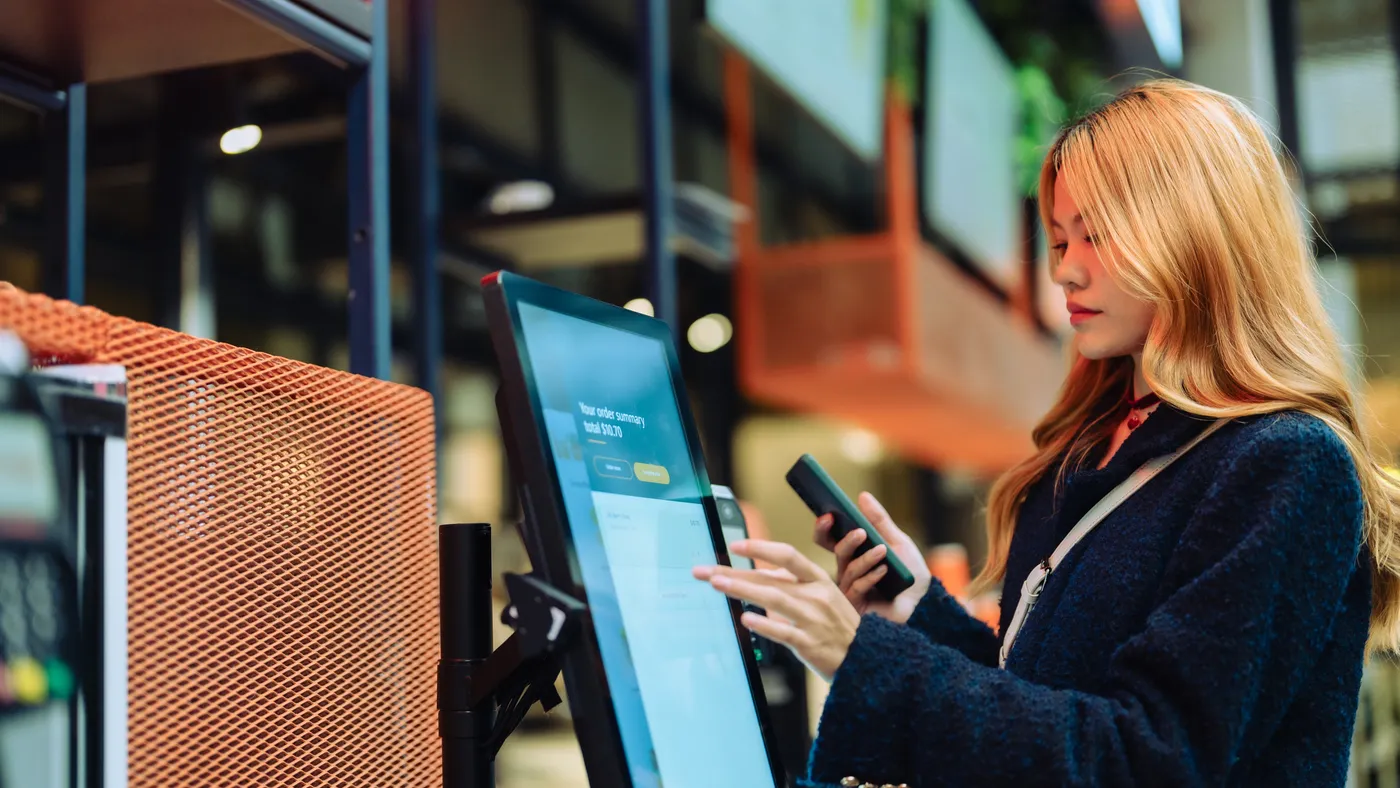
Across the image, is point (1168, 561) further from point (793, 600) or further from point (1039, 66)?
point (1039, 66)

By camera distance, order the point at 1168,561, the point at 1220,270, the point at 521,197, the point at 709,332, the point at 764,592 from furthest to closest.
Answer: the point at 709,332
the point at 521,197
the point at 1220,270
the point at 1168,561
the point at 764,592

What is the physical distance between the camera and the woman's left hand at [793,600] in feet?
3.16

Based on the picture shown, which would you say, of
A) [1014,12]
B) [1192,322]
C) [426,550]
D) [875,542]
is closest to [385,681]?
[426,550]

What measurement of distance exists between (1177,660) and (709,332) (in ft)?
27.4

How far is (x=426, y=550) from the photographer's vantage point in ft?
3.96

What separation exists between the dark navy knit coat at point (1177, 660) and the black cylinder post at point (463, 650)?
29cm

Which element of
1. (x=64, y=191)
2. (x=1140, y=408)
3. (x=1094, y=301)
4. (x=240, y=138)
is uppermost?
(x=240, y=138)

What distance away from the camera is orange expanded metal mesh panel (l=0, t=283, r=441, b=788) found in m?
0.90

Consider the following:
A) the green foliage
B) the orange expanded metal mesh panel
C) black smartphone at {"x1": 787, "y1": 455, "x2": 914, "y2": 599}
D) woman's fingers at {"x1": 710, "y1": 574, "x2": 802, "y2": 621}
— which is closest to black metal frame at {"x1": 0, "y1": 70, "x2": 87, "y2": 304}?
the orange expanded metal mesh panel

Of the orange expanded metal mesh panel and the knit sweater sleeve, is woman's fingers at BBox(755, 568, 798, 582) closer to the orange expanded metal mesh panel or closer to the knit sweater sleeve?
the orange expanded metal mesh panel

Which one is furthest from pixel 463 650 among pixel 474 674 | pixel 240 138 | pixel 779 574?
pixel 240 138

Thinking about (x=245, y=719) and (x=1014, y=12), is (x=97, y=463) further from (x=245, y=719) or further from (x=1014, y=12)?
(x=1014, y=12)

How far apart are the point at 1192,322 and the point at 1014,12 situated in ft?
16.8

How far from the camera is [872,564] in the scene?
4.51 feet
